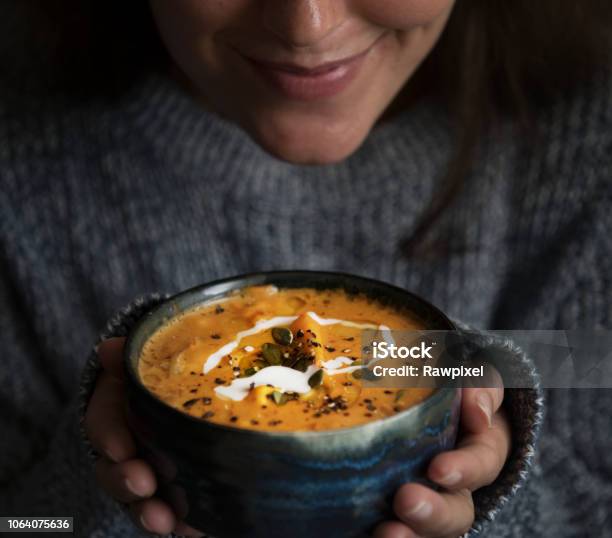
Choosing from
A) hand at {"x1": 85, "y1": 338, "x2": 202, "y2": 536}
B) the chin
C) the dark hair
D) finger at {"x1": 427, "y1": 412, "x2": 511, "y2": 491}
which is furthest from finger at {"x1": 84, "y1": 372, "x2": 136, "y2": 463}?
the dark hair

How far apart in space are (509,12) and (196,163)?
0.51 metres

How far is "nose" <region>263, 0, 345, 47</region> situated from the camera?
2.69 ft

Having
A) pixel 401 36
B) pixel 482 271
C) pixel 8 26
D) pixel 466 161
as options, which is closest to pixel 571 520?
pixel 482 271

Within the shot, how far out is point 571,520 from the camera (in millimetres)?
1055

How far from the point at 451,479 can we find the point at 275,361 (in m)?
0.16

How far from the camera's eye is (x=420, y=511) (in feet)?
1.85

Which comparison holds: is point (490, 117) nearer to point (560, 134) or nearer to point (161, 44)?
point (560, 134)

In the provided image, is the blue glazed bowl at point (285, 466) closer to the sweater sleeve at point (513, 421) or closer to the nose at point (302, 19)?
the sweater sleeve at point (513, 421)

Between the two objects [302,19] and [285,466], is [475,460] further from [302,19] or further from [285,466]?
[302,19]

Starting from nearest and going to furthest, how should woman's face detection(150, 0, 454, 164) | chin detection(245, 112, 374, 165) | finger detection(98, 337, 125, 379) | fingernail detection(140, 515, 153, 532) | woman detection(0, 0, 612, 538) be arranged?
fingernail detection(140, 515, 153, 532) < finger detection(98, 337, 125, 379) < woman's face detection(150, 0, 454, 164) < chin detection(245, 112, 374, 165) < woman detection(0, 0, 612, 538)

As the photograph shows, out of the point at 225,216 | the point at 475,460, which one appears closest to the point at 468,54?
the point at 225,216

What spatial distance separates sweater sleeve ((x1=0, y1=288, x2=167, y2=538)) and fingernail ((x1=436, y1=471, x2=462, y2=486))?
36 centimetres

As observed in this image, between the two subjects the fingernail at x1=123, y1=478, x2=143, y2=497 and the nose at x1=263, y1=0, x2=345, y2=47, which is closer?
the fingernail at x1=123, y1=478, x2=143, y2=497

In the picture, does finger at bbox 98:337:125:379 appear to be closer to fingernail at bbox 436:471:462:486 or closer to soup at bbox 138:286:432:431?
soup at bbox 138:286:432:431
